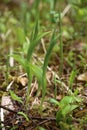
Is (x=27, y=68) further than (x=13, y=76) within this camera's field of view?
No

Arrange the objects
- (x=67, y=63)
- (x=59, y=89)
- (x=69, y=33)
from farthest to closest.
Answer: (x=69, y=33) → (x=67, y=63) → (x=59, y=89)

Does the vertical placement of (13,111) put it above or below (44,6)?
below

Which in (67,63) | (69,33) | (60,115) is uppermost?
(69,33)

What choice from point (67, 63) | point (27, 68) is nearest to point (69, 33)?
point (67, 63)

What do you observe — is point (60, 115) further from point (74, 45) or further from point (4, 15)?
point (4, 15)

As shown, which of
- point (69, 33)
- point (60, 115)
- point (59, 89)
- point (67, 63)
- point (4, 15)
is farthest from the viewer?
point (4, 15)

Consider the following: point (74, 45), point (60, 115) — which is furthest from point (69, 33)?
point (60, 115)

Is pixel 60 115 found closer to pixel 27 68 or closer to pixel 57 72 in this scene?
pixel 27 68
